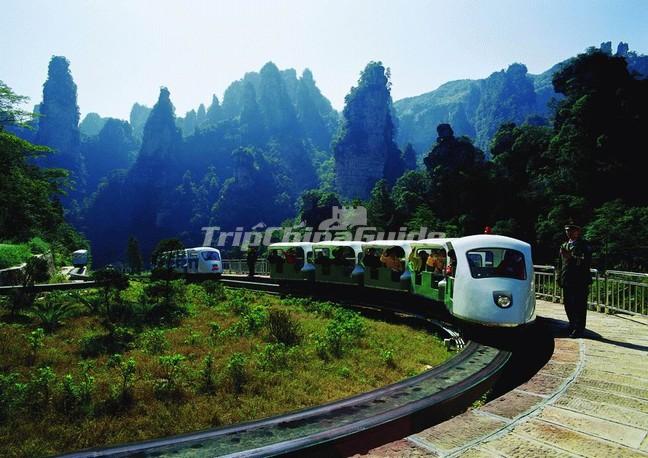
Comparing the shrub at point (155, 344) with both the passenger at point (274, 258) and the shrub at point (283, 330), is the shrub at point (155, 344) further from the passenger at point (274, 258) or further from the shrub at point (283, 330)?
the passenger at point (274, 258)

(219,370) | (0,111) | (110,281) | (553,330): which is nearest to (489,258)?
(553,330)

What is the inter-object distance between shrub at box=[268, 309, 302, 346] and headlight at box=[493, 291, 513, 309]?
4363 mm

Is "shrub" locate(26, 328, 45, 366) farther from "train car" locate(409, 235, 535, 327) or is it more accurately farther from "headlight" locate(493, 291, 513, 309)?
"headlight" locate(493, 291, 513, 309)

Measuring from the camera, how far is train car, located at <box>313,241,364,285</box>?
624 inches

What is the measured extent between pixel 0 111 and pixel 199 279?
55.3 ft

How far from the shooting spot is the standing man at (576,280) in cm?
750

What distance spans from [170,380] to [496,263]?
632cm

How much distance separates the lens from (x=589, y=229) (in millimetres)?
24578

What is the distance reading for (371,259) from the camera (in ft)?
49.6

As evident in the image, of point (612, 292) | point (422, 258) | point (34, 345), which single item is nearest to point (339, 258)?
point (422, 258)

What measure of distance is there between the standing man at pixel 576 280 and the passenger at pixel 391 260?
600 cm

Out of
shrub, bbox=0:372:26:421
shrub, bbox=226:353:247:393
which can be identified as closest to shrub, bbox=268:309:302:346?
shrub, bbox=226:353:247:393

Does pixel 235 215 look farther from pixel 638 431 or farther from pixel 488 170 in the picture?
pixel 638 431

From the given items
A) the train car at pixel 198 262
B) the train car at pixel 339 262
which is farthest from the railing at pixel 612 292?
the train car at pixel 198 262
